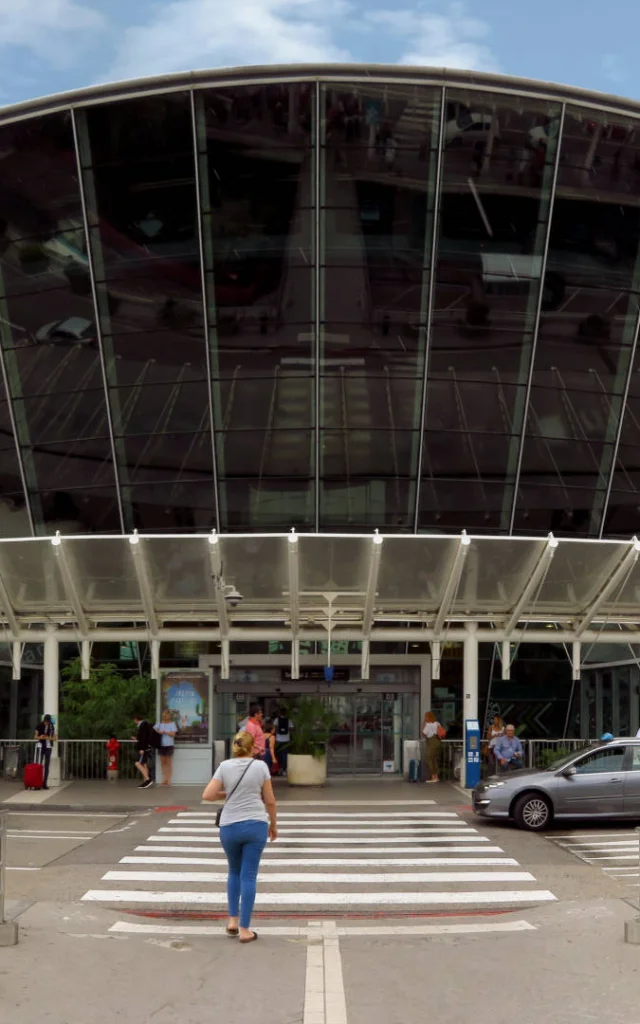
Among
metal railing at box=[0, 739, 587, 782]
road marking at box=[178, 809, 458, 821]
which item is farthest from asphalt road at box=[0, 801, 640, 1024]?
metal railing at box=[0, 739, 587, 782]

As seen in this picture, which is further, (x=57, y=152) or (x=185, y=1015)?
(x=57, y=152)

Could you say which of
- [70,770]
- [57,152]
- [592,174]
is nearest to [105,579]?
[70,770]

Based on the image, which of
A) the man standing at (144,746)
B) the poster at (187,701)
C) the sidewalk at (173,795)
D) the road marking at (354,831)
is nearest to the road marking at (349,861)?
the road marking at (354,831)

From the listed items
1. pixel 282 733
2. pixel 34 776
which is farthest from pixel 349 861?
pixel 282 733

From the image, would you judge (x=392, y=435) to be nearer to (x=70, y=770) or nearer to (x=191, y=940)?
(x=70, y=770)

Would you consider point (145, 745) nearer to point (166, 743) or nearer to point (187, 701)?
point (166, 743)

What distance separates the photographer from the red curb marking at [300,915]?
11625mm

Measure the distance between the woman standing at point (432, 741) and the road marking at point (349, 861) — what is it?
32.3 feet

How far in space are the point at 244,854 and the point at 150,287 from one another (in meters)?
20.1

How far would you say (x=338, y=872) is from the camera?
14.3 m

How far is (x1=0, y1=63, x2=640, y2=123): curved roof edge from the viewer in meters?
26.3

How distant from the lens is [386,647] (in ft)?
96.8

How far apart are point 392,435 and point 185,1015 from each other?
2184cm

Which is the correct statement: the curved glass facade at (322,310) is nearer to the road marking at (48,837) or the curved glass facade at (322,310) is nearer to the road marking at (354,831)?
the road marking at (354,831)
